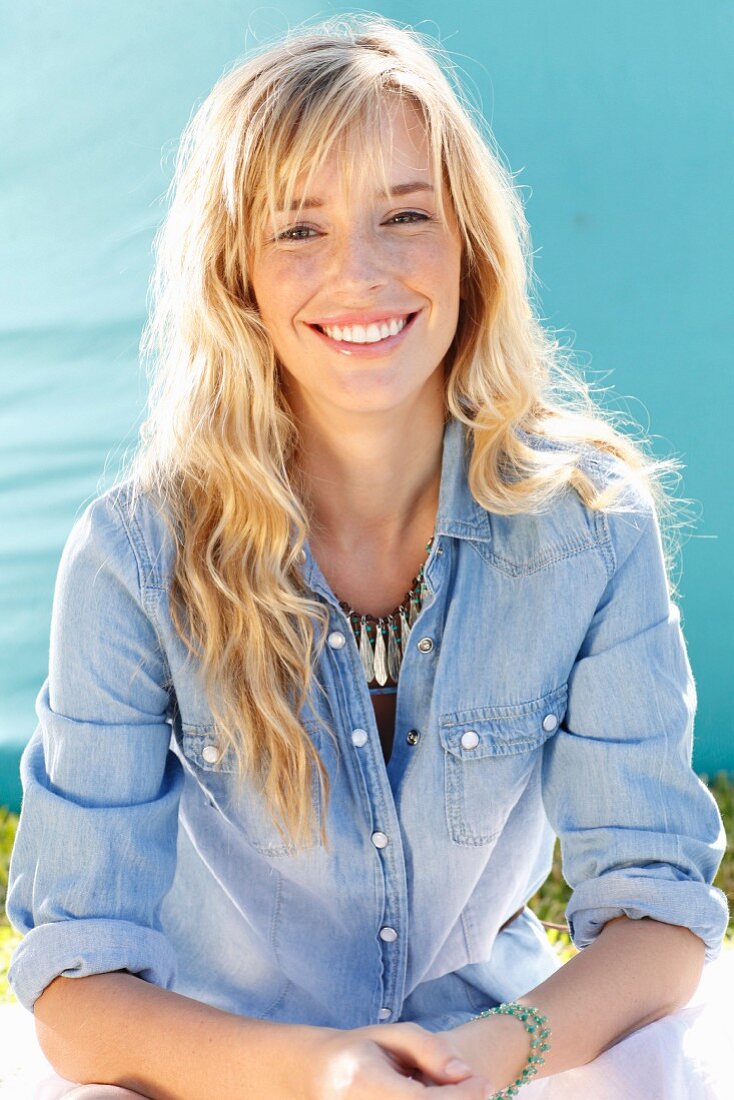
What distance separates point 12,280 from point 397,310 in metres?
1.25

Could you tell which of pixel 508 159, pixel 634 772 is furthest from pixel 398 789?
pixel 508 159

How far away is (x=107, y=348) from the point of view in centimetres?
251

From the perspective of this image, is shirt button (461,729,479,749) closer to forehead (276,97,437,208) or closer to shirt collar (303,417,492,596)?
shirt collar (303,417,492,596)

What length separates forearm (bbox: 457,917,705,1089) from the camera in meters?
1.25

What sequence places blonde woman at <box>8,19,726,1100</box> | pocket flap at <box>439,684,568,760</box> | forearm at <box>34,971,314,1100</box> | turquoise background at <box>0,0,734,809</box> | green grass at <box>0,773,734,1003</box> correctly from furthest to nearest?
turquoise background at <box>0,0,734,809</box> < green grass at <box>0,773,734,1003</box> < pocket flap at <box>439,684,568,760</box> < blonde woman at <box>8,19,726,1100</box> < forearm at <box>34,971,314,1100</box>

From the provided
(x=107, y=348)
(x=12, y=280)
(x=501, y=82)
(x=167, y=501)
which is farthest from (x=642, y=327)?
(x=167, y=501)

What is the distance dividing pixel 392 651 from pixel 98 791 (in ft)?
1.12

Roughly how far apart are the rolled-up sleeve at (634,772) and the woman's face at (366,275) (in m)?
0.28

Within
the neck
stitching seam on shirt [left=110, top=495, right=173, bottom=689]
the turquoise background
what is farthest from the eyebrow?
the turquoise background

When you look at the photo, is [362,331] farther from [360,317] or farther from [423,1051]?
[423,1051]

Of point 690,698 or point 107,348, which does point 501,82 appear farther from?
point 690,698

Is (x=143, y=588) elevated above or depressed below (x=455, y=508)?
below

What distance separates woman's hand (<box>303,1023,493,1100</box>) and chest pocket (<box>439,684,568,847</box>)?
0.92 ft

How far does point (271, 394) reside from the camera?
1.50 m
